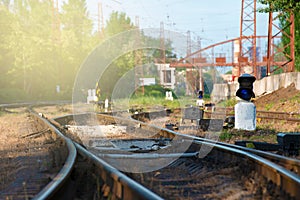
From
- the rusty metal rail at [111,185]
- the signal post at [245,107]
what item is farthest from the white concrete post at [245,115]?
the rusty metal rail at [111,185]

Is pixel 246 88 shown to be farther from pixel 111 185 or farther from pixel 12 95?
pixel 12 95

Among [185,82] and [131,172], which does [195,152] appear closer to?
[131,172]

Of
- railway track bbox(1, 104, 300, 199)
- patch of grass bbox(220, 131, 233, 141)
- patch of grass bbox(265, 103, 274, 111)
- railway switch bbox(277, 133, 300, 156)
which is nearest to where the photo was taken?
railway track bbox(1, 104, 300, 199)

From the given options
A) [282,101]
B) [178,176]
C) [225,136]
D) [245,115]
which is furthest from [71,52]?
[178,176]

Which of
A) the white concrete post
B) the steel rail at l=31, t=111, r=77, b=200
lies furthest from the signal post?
the steel rail at l=31, t=111, r=77, b=200

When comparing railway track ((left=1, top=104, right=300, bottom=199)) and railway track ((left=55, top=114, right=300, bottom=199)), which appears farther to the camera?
railway track ((left=55, top=114, right=300, bottom=199))

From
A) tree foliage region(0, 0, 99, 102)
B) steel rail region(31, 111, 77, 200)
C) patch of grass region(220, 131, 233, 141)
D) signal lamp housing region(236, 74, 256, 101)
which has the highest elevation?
tree foliage region(0, 0, 99, 102)

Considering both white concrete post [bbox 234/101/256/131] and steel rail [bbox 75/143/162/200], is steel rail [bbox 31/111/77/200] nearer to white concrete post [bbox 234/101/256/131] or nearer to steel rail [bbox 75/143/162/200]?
steel rail [bbox 75/143/162/200]

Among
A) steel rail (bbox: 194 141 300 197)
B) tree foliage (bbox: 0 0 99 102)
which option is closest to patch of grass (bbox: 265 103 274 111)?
steel rail (bbox: 194 141 300 197)

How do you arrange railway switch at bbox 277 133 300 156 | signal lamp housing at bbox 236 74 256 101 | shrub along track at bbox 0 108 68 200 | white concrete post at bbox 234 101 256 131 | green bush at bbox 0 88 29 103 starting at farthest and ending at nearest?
green bush at bbox 0 88 29 103, signal lamp housing at bbox 236 74 256 101, white concrete post at bbox 234 101 256 131, railway switch at bbox 277 133 300 156, shrub along track at bbox 0 108 68 200

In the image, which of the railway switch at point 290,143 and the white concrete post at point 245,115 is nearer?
the railway switch at point 290,143

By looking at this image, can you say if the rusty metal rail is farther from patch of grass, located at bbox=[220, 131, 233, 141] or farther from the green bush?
the green bush

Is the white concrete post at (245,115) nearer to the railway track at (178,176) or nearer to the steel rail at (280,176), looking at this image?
the railway track at (178,176)

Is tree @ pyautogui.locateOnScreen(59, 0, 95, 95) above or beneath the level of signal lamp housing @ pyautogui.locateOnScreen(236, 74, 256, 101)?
above
